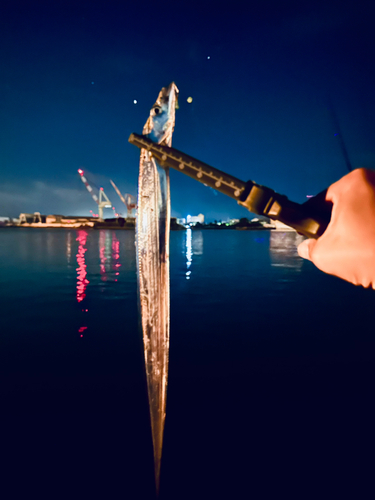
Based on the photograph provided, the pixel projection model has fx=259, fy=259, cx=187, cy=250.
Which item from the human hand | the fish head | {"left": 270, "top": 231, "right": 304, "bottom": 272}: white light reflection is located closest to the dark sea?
{"left": 270, "top": 231, "right": 304, "bottom": 272}: white light reflection

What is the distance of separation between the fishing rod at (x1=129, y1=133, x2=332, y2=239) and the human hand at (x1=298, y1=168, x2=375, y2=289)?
11 centimetres

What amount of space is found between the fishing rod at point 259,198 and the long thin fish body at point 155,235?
0.52 feet

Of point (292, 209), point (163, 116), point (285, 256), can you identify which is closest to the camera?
point (292, 209)

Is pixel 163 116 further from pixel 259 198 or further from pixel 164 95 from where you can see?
pixel 259 198

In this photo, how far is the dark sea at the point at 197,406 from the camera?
12.6ft

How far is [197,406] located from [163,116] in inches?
207

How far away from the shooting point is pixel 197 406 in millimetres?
5168

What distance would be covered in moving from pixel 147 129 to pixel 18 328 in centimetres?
967

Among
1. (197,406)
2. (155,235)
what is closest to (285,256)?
(197,406)

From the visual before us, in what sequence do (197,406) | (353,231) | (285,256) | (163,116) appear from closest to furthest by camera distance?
1. (353,231)
2. (163,116)
3. (197,406)
4. (285,256)

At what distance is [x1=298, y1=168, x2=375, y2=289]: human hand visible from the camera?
121 cm

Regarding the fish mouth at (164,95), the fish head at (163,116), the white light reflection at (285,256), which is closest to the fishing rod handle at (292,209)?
the fish head at (163,116)

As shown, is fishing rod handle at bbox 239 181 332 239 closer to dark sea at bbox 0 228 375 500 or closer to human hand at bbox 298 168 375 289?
human hand at bbox 298 168 375 289

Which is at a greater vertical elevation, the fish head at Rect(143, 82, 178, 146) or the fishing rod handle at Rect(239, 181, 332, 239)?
the fish head at Rect(143, 82, 178, 146)
